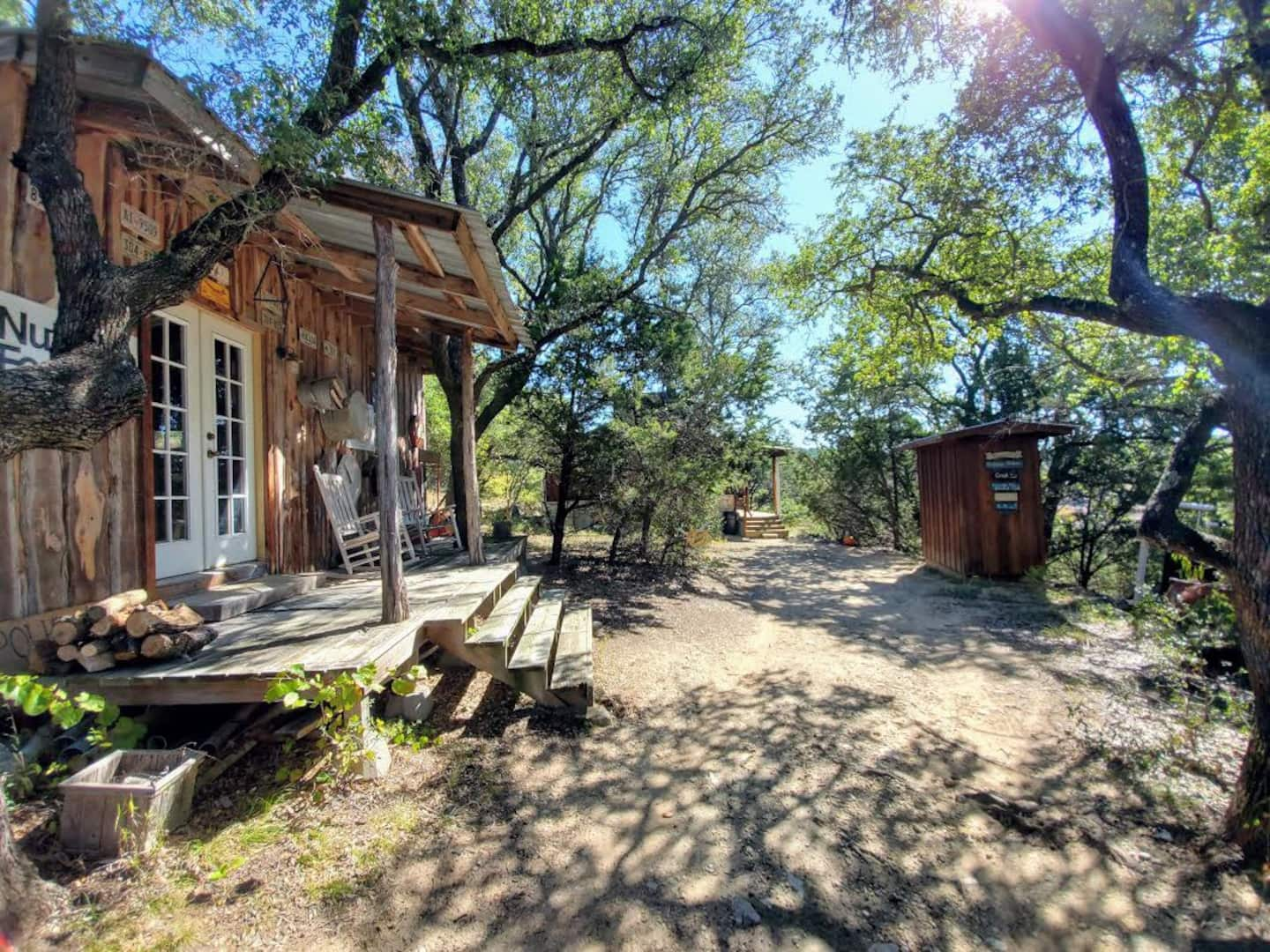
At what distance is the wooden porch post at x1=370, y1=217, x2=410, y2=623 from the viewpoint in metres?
3.47

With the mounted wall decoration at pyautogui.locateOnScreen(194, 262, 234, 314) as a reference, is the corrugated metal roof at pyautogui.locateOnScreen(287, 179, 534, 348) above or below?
above

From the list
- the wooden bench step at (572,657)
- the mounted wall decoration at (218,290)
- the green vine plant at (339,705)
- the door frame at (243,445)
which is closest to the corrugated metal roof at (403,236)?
the mounted wall decoration at (218,290)

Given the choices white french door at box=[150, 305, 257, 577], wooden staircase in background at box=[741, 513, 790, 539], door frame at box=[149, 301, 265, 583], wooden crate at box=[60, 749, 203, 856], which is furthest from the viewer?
wooden staircase in background at box=[741, 513, 790, 539]

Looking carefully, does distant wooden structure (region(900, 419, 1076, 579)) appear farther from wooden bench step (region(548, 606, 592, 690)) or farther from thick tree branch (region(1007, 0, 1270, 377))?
wooden bench step (region(548, 606, 592, 690))

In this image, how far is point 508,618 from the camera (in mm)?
4039

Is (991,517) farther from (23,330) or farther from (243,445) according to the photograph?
A: (23,330)

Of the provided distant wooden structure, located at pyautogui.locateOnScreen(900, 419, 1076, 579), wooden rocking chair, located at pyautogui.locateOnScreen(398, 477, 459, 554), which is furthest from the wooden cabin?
distant wooden structure, located at pyautogui.locateOnScreen(900, 419, 1076, 579)

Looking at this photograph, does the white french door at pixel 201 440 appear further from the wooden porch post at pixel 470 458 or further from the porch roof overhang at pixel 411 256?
the wooden porch post at pixel 470 458

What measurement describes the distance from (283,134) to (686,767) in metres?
3.61

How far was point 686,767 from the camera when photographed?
3137mm

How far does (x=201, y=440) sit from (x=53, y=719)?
7.38 ft

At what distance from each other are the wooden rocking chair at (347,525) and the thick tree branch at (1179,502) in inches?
214

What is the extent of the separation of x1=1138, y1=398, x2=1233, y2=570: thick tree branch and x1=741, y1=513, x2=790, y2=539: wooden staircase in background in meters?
14.3

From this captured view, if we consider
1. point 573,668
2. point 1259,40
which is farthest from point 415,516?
point 1259,40
